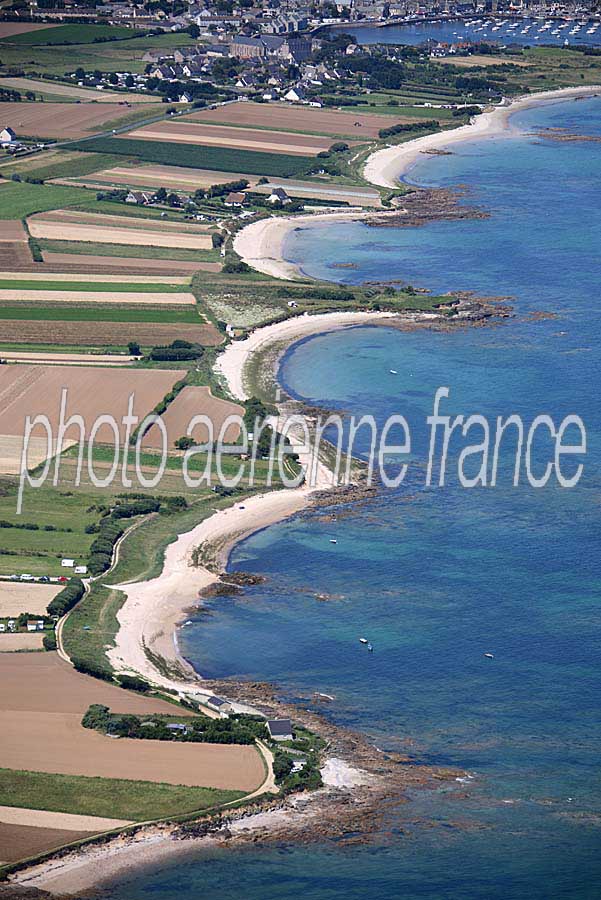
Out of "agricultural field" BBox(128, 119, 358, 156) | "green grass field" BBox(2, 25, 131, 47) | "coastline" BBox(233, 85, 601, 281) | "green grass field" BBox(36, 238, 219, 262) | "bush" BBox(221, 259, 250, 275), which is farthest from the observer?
"green grass field" BBox(2, 25, 131, 47)

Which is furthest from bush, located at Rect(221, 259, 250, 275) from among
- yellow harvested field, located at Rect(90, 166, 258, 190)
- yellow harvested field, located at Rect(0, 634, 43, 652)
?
yellow harvested field, located at Rect(0, 634, 43, 652)

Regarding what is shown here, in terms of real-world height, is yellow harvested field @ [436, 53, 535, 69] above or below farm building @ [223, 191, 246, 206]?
above

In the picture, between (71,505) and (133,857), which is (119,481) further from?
(133,857)

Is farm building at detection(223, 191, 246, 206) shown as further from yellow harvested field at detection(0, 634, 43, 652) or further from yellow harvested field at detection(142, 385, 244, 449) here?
yellow harvested field at detection(0, 634, 43, 652)

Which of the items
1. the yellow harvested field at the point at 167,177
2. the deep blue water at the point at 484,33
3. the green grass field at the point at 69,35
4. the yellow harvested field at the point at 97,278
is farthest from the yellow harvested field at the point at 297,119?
the yellow harvested field at the point at 97,278

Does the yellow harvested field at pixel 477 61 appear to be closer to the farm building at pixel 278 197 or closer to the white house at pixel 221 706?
the farm building at pixel 278 197

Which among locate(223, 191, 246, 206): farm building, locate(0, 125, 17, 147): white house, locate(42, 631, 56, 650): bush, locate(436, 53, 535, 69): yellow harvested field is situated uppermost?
locate(436, 53, 535, 69): yellow harvested field

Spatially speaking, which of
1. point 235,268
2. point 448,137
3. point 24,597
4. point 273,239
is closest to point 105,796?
point 24,597

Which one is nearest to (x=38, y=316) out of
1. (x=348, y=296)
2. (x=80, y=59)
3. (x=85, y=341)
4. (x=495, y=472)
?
(x=85, y=341)
